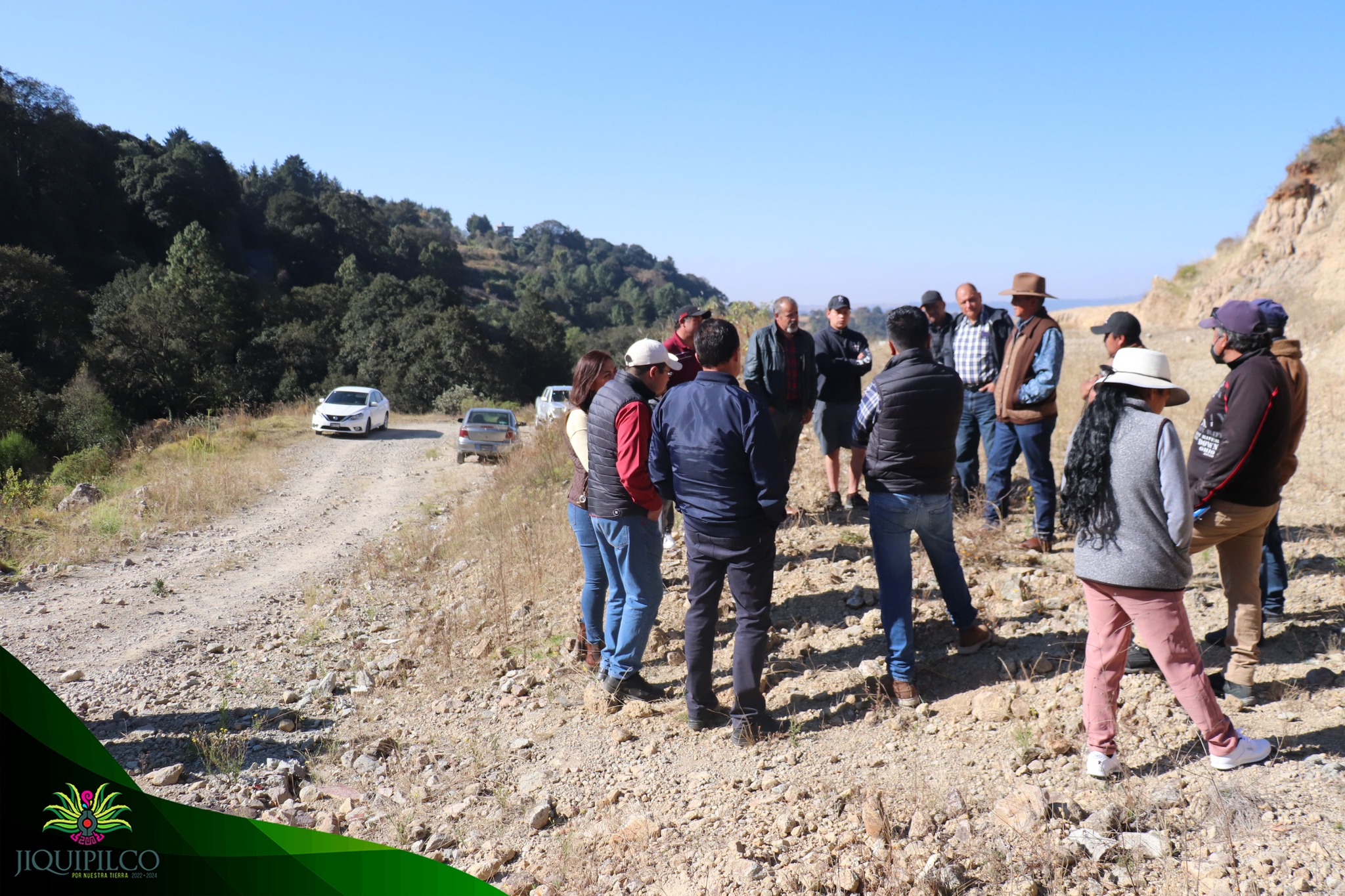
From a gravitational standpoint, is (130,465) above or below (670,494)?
below

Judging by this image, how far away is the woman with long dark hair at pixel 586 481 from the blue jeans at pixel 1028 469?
115 inches

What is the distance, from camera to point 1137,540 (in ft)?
10.1

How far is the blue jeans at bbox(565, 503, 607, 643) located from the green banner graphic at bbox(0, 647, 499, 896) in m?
1.76

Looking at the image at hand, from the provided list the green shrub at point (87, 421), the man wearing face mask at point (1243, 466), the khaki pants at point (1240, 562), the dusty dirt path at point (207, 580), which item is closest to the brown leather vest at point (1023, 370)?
the man wearing face mask at point (1243, 466)

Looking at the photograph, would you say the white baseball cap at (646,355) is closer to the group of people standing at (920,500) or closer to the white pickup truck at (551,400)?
the group of people standing at (920,500)

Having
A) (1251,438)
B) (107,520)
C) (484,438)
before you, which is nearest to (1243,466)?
(1251,438)

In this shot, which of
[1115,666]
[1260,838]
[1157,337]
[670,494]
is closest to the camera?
[1260,838]

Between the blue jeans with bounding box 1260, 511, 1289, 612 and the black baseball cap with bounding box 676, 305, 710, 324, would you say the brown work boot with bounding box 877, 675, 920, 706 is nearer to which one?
the blue jeans with bounding box 1260, 511, 1289, 612

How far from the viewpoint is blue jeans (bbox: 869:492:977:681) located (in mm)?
3955

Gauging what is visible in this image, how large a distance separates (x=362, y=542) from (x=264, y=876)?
730 cm

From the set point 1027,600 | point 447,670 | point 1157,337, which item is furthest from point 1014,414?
point 1157,337

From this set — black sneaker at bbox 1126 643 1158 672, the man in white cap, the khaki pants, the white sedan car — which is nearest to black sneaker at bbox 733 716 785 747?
the man in white cap

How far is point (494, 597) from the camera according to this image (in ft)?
22.6

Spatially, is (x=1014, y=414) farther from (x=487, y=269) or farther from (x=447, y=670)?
(x=487, y=269)
